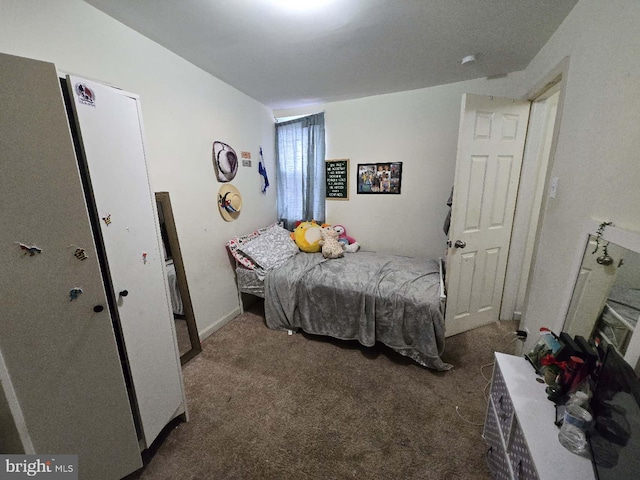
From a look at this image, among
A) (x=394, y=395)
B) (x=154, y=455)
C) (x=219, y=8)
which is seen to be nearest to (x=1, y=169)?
(x=219, y=8)

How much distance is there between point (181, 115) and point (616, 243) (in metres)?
2.74

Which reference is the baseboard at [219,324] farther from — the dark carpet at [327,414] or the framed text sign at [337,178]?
the framed text sign at [337,178]

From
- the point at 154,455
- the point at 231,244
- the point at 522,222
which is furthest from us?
the point at 231,244

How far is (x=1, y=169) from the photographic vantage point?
0.77m

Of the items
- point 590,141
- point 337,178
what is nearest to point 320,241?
point 337,178

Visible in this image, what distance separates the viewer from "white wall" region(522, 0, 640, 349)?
0.90 m

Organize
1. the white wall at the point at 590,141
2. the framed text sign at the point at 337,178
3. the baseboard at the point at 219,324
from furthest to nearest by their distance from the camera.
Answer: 1. the framed text sign at the point at 337,178
2. the baseboard at the point at 219,324
3. the white wall at the point at 590,141

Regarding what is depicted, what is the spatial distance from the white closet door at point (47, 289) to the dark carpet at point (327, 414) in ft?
1.88

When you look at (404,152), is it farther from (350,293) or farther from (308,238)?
(350,293)

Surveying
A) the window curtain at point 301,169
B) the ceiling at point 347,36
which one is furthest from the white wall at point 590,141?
the window curtain at point 301,169

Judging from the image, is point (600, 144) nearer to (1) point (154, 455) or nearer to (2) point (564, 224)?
(2) point (564, 224)

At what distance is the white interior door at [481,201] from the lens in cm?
191

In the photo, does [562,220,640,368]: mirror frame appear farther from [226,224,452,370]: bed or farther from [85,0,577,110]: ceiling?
[85,0,577,110]: ceiling

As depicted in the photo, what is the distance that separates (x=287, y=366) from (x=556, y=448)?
1594 millimetres
